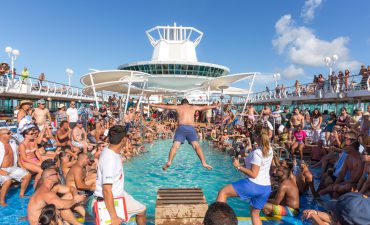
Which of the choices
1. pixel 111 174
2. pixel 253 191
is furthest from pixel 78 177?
pixel 253 191

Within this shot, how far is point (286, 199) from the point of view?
18.5 ft

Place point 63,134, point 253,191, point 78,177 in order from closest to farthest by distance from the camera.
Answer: point 253,191, point 78,177, point 63,134

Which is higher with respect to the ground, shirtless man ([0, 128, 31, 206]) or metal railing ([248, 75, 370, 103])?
metal railing ([248, 75, 370, 103])

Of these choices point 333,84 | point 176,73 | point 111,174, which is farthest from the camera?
point 176,73

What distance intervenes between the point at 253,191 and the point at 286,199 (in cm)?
210

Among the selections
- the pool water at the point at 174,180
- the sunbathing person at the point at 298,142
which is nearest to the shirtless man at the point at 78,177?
the pool water at the point at 174,180

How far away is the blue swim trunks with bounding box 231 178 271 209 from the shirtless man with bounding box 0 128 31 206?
478 cm

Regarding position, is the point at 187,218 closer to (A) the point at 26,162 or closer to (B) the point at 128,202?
(B) the point at 128,202

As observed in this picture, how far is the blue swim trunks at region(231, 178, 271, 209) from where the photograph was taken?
3.97 m

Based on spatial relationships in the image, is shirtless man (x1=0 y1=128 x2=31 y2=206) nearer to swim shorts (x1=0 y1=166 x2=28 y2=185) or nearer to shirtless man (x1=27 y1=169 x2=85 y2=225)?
swim shorts (x1=0 y1=166 x2=28 y2=185)

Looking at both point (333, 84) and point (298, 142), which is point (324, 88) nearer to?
→ point (333, 84)

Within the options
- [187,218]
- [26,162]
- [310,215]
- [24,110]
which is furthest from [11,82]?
[310,215]

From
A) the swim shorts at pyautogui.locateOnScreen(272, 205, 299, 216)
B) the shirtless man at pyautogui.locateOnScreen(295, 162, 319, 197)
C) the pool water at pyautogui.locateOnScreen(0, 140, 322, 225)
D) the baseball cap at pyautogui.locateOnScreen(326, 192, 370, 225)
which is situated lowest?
the pool water at pyautogui.locateOnScreen(0, 140, 322, 225)

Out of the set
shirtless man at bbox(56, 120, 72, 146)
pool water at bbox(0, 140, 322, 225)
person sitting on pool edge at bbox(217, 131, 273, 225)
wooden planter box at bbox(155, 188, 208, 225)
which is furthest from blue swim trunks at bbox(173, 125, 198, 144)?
shirtless man at bbox(56, 120, 72, 146)
